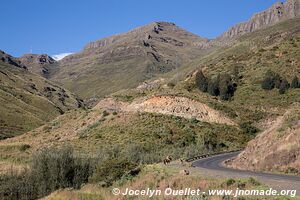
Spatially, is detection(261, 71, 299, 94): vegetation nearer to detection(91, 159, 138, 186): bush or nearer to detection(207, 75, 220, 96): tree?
detection(207, 75, 220, 96): tree

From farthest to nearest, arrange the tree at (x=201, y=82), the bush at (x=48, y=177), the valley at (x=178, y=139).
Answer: the tree at (x=201, y=82) < the bush at (x=48, y=177) < the valley at (x=178, y=139)

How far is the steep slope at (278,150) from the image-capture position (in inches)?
1170

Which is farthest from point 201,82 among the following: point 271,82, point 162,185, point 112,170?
point 162,185

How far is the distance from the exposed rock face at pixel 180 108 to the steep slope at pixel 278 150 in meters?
32.7

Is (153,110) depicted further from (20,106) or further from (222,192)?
(20,106)

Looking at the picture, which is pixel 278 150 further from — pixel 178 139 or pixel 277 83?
pixel 277 83

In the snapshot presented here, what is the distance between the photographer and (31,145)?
70250 mm

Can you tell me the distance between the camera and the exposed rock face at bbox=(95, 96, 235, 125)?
70.4m

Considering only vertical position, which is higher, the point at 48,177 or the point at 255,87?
the point at 255,87

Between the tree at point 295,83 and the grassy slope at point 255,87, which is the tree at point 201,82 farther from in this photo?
the tree at point 295,83

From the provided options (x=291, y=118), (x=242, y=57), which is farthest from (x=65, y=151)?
(x=242, y=57)

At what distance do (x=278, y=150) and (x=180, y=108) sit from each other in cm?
4184

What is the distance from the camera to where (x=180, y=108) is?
7300 cm

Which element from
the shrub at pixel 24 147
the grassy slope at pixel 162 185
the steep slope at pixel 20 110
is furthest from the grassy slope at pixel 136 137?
the steep slope at pixel 20 110
